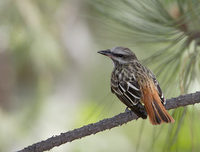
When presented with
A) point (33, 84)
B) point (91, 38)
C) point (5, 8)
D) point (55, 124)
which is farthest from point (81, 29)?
point (5, 8)

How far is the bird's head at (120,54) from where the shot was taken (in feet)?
10.8

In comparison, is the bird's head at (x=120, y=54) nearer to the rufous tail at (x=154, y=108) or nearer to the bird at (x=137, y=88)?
the bird at (x=137, y=88)

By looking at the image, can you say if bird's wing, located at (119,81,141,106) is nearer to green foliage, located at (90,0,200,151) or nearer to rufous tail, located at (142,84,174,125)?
rufous tail, located at (142,84,174,125)

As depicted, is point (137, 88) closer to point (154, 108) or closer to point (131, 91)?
point (131, 91)

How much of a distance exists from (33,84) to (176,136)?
475cm

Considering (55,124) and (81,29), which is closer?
(55,124)

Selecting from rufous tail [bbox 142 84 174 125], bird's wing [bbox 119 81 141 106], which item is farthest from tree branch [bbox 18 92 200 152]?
bird's wing [bbox 119 81 141 106]

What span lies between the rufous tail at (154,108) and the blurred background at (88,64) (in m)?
0.06

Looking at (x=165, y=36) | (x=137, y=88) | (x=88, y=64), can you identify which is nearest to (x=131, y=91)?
(x=137, y=88)

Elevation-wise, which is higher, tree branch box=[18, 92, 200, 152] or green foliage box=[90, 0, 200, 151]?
green foliage box=[90, 0, 200, 151]

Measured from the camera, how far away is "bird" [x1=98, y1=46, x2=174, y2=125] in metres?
2.62

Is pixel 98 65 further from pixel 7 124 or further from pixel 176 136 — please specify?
pixel 176 136

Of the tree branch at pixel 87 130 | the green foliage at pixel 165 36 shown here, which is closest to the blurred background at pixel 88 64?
the green foliage at pixel 165 36

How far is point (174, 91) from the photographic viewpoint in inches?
106
